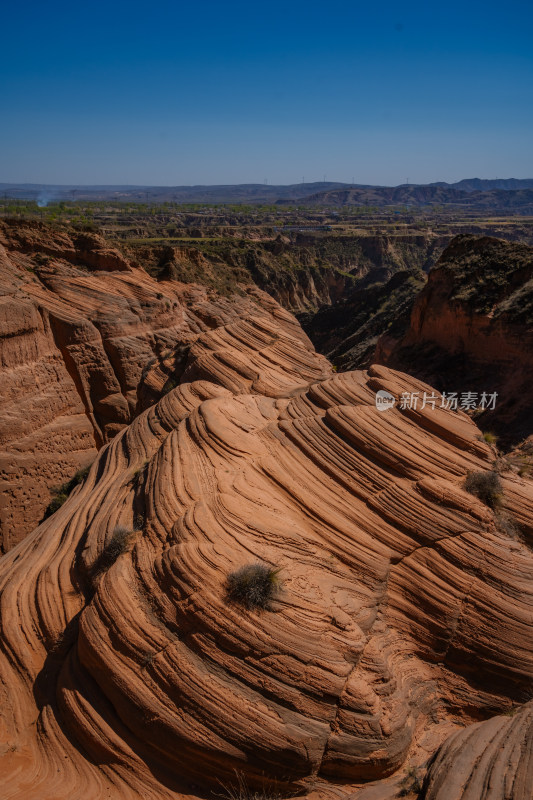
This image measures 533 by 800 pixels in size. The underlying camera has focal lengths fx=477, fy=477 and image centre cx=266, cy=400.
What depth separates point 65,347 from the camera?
22.6m

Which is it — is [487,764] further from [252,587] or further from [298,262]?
[298,262]

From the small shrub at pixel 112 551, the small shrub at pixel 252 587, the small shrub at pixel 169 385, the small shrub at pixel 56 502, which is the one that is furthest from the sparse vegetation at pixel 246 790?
the small shrub at pixel 169 385

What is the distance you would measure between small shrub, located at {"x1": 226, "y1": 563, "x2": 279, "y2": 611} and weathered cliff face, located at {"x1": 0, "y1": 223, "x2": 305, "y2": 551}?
46.1 ft

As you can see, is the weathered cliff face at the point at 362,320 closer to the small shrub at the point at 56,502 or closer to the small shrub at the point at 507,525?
the small shrub at the point at 56,502

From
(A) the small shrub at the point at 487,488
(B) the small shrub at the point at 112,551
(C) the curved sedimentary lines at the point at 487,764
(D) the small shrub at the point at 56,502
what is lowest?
(D) the small shrub at the point at 56,502

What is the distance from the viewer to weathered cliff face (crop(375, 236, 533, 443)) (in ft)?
77.2

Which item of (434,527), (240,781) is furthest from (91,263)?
(240,781)

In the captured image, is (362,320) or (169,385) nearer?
(169,385)

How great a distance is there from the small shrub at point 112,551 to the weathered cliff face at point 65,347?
426 inches

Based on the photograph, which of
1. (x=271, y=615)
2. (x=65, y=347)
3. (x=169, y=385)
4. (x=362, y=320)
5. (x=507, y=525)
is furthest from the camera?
(x=362, y=320)

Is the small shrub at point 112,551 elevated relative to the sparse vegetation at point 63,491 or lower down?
elevated

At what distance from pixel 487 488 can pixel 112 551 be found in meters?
8.49

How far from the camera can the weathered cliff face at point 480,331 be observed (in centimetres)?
2352

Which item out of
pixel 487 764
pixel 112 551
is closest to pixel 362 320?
pixel 112 551
